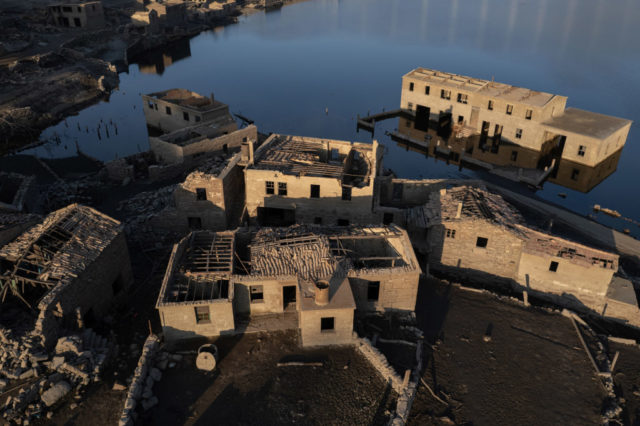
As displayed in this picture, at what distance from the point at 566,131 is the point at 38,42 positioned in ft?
366

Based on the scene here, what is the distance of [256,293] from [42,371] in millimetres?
13280

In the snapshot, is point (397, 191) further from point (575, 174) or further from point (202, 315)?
point (575, 174)

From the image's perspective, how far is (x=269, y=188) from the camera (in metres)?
44.6

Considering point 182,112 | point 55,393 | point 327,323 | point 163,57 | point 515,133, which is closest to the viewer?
point 55,393

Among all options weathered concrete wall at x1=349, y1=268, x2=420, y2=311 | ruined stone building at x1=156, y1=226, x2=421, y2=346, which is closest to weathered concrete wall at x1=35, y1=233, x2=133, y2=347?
ruined stone building at x1=156, y1=226, x2=421, y2=346

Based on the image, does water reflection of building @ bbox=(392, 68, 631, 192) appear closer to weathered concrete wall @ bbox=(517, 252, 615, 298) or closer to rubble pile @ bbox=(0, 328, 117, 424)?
weathered concrete wall @ bbox=(517, 252, 615, 298)

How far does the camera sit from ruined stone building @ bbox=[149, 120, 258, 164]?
57594mm

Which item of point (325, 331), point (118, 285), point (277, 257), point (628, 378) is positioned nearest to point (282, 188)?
point (277, 257)

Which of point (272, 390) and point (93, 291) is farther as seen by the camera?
point (93, 291)

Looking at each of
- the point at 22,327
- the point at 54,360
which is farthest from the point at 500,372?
the point at 22,327

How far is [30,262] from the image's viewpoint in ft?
104

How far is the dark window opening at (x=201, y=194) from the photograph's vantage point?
43.3 metres

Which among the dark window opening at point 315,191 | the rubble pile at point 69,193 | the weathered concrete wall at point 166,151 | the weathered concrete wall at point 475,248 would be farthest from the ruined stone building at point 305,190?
the rubble pile at point 69,193

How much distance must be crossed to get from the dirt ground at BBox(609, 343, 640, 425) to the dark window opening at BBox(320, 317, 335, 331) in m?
18.4
